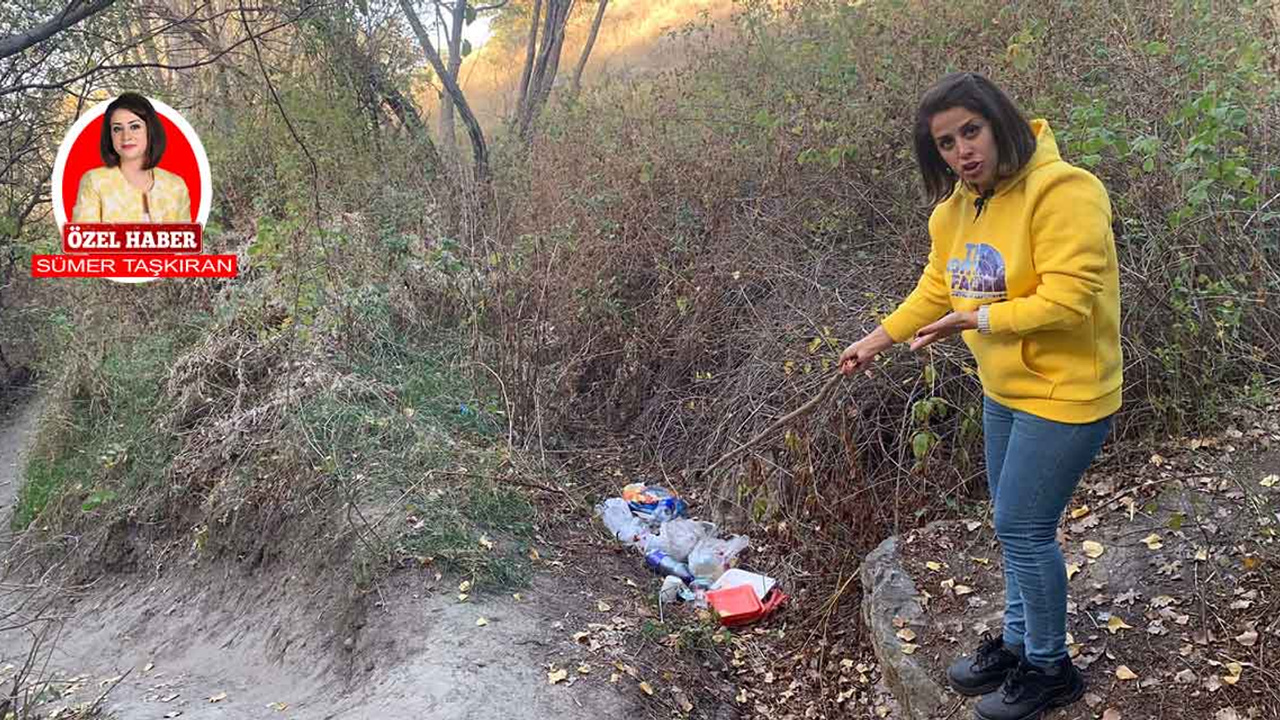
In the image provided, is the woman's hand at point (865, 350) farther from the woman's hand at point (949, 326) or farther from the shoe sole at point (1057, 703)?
the shoe sole at point (1057, 703)

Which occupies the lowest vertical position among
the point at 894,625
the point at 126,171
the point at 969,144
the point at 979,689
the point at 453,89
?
the point at 894,625

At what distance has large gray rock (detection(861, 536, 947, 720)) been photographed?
2.94 m

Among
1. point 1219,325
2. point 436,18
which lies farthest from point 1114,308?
point 436,18

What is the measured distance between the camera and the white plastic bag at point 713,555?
435 cm

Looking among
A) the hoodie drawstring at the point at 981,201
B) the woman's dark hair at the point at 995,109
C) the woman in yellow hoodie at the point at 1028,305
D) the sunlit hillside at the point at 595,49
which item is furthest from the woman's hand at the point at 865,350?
the sunlit hillside at the point at 595,49

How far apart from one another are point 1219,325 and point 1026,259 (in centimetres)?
192

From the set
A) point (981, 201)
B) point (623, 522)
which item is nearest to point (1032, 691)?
point (981, 201)

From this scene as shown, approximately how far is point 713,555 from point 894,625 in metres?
1.30

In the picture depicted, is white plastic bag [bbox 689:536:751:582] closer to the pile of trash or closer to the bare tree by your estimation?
the pile of trash

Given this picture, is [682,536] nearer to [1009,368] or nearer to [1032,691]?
[1032,691]

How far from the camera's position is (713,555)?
441cm

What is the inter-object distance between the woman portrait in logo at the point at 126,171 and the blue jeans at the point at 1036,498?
17.8 feet

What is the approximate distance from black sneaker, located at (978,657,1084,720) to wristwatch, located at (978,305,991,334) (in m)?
1.02

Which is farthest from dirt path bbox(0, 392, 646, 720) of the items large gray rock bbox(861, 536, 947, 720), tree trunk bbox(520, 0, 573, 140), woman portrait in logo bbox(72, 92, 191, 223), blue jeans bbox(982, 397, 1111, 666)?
tree trunk bbox(520, 0, 573, 140)
